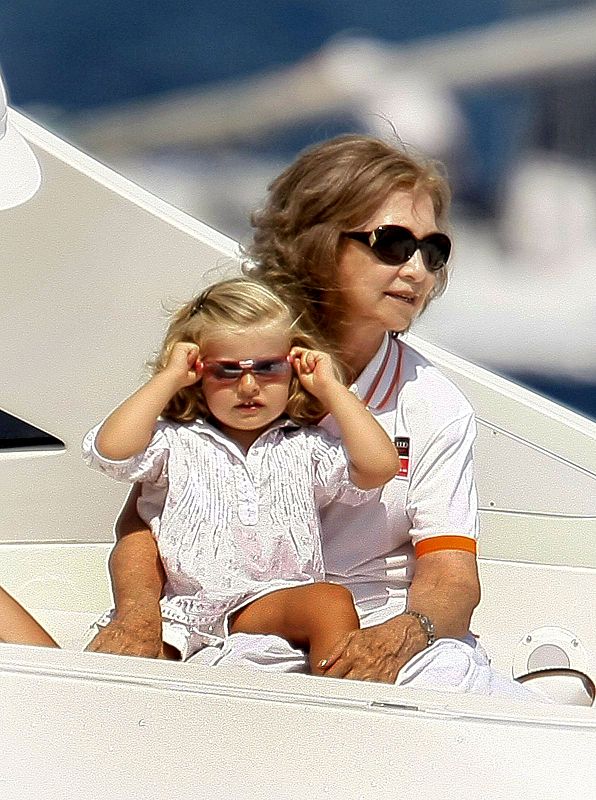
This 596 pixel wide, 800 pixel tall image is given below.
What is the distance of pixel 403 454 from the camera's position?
1.34 metres

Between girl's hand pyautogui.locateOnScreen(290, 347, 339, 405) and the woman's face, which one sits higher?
the woman's face

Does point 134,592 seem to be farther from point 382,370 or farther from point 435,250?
point 435,250

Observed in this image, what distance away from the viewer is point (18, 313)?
5.67 feet

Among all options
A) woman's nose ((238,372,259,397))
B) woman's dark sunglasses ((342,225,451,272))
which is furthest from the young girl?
woman's dark sunglasses ((342,225,451,272))

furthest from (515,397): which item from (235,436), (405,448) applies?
(235,436)

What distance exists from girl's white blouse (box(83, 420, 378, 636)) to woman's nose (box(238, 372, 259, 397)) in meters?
0.06

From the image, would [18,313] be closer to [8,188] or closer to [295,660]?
[8,188]

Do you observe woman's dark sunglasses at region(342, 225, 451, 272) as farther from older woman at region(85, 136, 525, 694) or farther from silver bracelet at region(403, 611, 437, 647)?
silver bracelet at region(403, 611, 437, 647)

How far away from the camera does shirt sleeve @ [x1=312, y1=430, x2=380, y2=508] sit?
127 cm

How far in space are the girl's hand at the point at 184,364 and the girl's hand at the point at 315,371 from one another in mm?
93

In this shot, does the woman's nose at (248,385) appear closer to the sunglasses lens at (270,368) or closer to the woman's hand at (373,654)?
the sunglasses lens at (270,368)

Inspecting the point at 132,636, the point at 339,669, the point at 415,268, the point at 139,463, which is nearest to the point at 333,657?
the point at 339,669

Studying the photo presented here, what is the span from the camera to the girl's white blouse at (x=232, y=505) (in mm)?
1257

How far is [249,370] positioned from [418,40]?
29.1 inches
